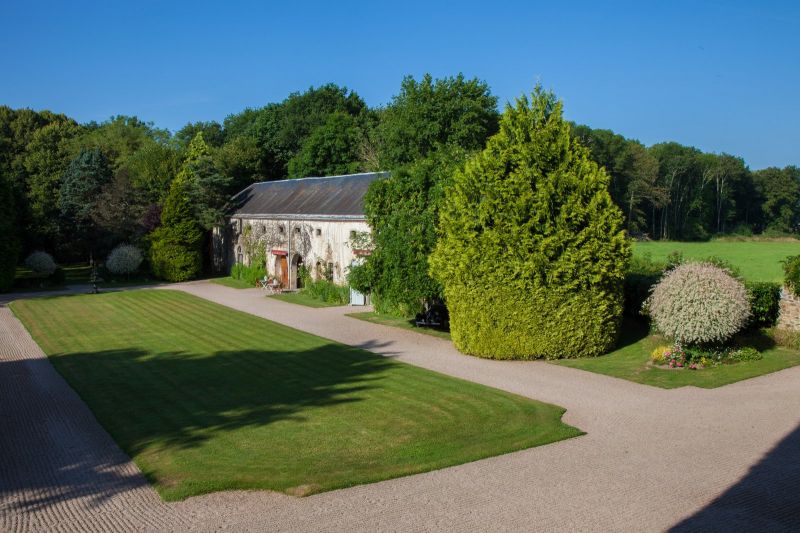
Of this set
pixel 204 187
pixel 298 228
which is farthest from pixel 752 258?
pixel 204 187

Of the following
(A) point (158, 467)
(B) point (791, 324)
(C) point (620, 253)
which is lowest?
(A) point (158, 467)

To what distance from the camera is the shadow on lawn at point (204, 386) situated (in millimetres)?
11820

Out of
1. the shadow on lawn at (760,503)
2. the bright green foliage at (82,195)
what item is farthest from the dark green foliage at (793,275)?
the bright green foliage at (82,195)

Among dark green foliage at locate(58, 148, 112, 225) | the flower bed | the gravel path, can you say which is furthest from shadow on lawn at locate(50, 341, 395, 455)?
dark green foliage at locate(58, 148, 112, 225)

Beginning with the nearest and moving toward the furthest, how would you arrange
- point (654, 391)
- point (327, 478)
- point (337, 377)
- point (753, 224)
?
point (327, 478)
point (654, 391)
point (337, 377)
point (753, 224)

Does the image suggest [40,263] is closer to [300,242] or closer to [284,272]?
[284,272]

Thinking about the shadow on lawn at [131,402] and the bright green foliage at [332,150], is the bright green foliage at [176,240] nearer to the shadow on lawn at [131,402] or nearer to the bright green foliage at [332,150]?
the bright green foliage at [332,150]

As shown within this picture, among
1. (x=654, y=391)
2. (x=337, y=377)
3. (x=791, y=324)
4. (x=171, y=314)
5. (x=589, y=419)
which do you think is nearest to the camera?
(x=589, y=419)

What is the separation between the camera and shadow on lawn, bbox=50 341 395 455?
1182cm

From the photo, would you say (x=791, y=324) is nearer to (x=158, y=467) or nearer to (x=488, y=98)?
(x=158, y=467)

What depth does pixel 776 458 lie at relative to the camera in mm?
9766

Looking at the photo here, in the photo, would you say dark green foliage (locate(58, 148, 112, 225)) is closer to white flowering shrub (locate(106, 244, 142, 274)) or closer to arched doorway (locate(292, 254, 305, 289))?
white flowering shrub (locate(106, 244, 142, 274))

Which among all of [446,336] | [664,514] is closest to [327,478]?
[664,514]

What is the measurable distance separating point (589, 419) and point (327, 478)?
5.47m
